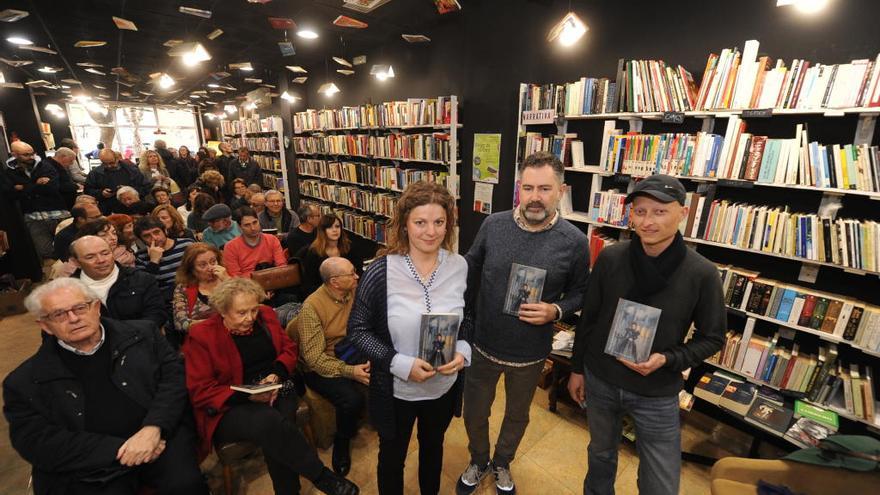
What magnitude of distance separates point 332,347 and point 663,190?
2049 mm

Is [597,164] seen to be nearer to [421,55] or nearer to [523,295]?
[523,295]

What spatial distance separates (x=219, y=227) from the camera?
3889 mm

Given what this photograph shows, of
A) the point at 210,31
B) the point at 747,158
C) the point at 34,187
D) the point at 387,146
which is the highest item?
the point at 210,31

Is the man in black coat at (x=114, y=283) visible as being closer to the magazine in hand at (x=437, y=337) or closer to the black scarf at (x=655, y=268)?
the magazine in hand at (x=437, y=337)

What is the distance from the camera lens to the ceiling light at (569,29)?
2980mm

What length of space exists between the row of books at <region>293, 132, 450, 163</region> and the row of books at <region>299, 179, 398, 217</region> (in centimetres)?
62

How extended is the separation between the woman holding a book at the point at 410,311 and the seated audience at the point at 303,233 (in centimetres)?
265

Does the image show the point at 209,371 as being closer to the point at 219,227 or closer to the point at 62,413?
the point at 62,413

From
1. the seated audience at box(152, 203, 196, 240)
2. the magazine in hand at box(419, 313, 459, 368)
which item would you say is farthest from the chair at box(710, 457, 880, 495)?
the seated audience at box(152, 203, 196, 240)

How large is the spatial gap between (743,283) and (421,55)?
15.2 ft

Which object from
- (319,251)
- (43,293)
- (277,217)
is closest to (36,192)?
(277,217)

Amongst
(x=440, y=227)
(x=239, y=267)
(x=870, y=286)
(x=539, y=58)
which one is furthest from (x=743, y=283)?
(x=239, y=267)

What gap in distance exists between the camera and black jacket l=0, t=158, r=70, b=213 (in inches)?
185

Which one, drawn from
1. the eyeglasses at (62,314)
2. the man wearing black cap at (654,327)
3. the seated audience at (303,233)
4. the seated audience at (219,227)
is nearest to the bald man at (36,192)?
the seated audience at (219,227)
